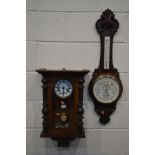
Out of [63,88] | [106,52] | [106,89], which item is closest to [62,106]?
[63,88]

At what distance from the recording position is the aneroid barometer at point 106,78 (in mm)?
1791

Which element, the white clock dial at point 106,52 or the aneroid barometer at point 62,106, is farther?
the white clock dial at point 106,52

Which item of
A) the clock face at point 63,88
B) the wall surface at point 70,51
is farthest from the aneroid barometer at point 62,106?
the wall surface at point 70,51

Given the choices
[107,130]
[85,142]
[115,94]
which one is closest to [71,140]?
[85,142]

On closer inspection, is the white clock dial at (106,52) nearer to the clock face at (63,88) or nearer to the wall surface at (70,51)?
the wall surface at (70,51)

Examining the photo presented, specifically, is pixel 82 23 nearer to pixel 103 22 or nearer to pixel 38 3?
pixel 103 22

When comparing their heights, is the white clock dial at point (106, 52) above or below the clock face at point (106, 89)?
above

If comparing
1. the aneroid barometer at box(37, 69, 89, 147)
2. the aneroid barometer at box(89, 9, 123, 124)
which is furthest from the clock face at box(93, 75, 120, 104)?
the aneroid barometer at box(37, 69, 89, 147)

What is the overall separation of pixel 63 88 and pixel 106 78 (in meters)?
0.31

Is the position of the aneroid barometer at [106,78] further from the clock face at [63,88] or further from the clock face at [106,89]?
the clock face at [63,88]

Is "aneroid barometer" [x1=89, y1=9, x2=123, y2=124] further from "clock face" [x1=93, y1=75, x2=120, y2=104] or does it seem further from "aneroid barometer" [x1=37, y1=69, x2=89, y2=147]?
"aneroid barometer" [x1=37, y1=69, x2=89, y2=147]

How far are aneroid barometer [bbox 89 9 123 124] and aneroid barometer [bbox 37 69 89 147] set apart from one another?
15 cm

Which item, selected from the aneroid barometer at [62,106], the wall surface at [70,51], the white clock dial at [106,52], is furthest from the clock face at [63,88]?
the white clock dial at [106,52]

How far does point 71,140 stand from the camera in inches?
70.8
